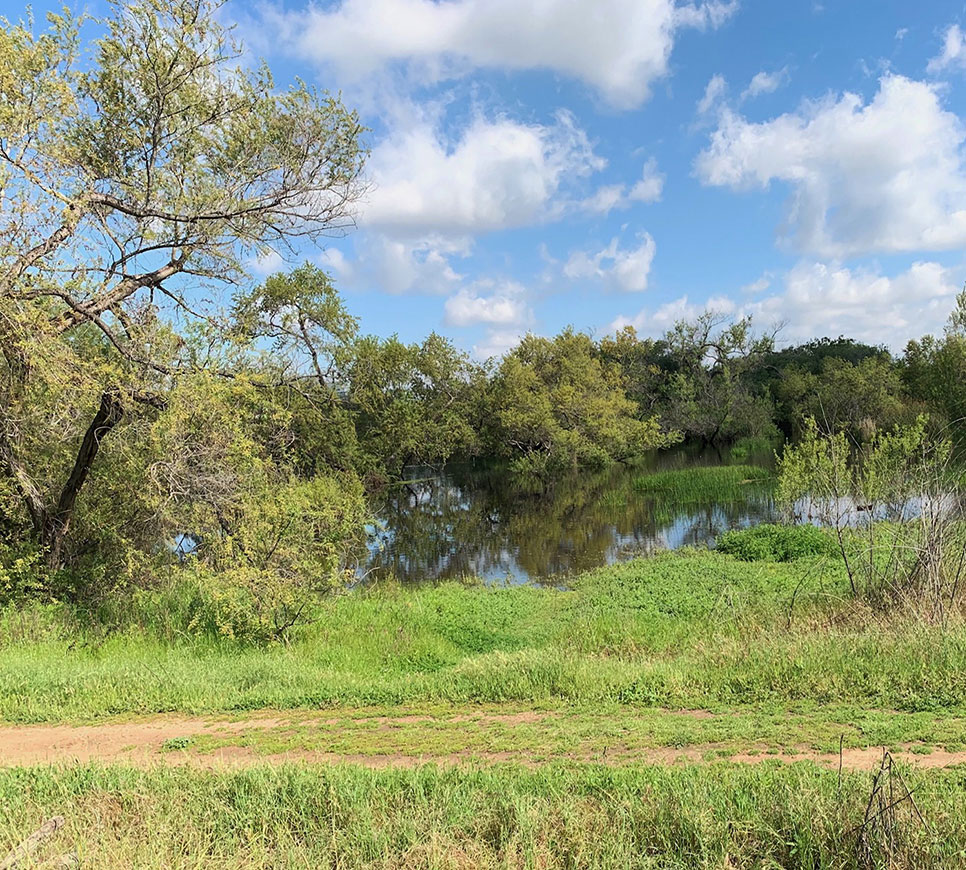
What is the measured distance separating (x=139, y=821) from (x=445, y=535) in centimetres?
2035

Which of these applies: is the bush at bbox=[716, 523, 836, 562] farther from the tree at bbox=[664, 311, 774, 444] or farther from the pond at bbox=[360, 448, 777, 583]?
the tree at bbox=[664, 311, 774, 444]

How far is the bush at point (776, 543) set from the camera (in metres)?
15.6

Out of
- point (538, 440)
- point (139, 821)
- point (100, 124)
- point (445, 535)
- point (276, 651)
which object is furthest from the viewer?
point (538, 440)

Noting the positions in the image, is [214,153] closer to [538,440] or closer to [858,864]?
[858,864]

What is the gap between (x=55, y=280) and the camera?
32.6ft

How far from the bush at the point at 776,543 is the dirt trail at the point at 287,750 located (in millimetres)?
11037

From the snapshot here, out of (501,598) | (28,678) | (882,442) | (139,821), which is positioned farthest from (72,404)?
(882,442)

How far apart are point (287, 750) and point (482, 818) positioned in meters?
2.56

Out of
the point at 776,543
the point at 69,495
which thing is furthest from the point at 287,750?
the point at 776,543

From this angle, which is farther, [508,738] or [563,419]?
[563,419]

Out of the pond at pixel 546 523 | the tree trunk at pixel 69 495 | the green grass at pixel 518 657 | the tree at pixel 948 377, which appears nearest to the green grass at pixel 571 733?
the green grass at pixel 518 657

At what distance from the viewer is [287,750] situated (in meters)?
5.73

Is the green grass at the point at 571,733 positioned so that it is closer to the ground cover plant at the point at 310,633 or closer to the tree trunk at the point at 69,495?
the ground cover plant at the point at 310,633

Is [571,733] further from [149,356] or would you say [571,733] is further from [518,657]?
[149,356]
